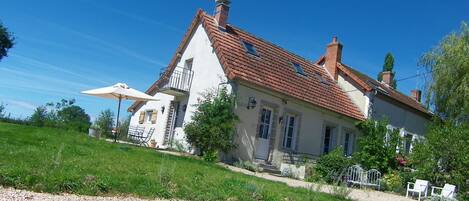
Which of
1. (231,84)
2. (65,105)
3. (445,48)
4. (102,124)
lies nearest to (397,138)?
(445,48)

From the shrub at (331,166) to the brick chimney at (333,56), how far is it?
8791 mm

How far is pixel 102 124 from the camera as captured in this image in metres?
26.6

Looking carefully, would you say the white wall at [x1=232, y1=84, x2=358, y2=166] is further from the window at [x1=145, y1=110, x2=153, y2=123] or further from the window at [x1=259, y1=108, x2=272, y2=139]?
the window at [x1=145, y1=110, x2=153, y2=123]

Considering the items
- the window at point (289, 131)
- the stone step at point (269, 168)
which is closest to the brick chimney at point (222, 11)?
the window at point (289, 131)

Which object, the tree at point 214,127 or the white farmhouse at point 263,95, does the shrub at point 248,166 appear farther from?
the white farmhouse at point 263,95

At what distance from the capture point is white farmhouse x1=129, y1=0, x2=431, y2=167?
1923 centimetres

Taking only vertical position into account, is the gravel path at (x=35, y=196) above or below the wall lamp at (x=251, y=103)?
below

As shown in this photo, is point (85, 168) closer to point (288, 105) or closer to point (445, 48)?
point (288, 105)

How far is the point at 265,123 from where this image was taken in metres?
19.9

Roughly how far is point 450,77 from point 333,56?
6722 millimetres

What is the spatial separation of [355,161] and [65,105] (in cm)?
1550

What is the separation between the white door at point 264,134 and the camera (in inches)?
769

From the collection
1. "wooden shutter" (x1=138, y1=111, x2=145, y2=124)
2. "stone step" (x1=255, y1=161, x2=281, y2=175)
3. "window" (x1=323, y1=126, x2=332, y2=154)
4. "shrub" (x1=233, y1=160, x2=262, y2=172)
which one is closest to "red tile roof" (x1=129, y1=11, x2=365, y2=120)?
"window" (x1=323, y1=126, x2=332, y2=154)

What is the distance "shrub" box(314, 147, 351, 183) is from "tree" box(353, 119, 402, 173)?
2061 mm
